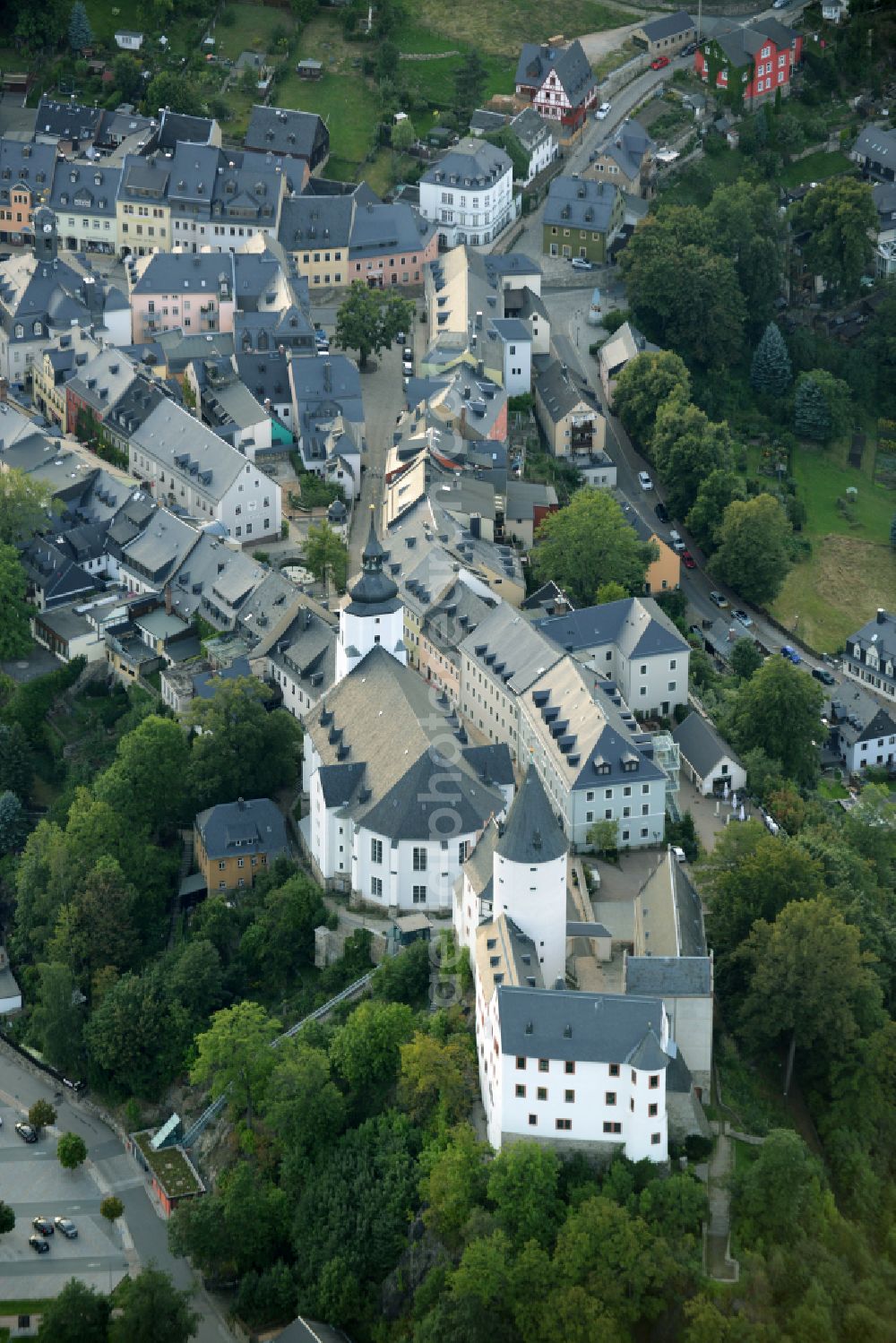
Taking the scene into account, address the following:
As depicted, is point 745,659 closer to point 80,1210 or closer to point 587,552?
point 587,552

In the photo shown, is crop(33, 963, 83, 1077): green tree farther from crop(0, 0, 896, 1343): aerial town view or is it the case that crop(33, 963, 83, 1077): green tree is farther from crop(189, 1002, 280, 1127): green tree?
crop(189, 1002, 280, 1127): green tree

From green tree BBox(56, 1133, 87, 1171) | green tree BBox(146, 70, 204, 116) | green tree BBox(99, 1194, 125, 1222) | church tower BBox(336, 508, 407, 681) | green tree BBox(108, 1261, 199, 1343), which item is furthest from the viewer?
green tree BBox(146, 70, 204, 116)

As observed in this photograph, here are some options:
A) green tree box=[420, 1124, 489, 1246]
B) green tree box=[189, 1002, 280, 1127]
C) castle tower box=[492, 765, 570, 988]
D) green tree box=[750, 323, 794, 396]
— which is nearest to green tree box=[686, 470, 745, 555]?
green tree box=[750, 323, 794, 396]

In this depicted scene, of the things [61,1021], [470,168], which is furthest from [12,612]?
[470,168]

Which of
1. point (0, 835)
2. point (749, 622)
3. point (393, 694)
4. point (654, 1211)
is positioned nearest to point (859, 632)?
point (749, 622)

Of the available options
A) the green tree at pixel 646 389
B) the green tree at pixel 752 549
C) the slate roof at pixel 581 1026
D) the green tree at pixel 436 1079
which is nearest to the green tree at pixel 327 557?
the green tree at pixel 752 549

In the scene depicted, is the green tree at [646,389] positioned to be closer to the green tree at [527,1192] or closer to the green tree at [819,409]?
the green tree at [819,409]

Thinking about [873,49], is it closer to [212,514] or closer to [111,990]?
[212,514]
